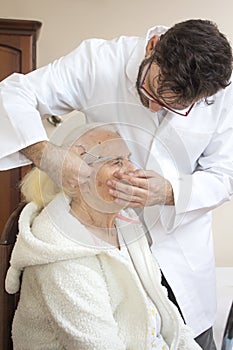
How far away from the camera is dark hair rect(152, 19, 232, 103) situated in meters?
1.07

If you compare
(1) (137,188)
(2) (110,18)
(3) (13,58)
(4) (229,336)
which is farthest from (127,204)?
(2) (110,18)

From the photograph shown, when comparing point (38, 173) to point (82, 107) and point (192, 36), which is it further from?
point (192, 36)

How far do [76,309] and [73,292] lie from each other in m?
0.03

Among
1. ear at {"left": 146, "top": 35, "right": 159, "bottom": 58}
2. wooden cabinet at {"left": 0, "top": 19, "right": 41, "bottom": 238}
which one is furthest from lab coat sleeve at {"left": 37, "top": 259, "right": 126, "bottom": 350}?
wooden cabinet at {"left": 0, "top": 19, "right": 41, "bottom": 238}

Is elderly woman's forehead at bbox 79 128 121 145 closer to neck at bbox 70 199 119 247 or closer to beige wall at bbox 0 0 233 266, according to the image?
neck at bbox 70 199 119 247

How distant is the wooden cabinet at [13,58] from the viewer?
6.99 feet

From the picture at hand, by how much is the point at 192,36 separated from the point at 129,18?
1.70m

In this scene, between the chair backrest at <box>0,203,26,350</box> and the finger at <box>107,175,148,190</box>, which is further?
the chair backrest at <box>0,203,26,350</box>

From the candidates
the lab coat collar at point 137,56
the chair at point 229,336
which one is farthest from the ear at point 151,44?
the chair at point 229,336

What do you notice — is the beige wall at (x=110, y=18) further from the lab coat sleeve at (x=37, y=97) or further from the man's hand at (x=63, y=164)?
the man's hand at (x=63, y=164)

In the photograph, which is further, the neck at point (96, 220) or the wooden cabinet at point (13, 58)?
the wooden cabinet at point (13, 58)

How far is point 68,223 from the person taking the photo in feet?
3.92

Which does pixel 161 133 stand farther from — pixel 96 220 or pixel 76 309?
pixel 76 309

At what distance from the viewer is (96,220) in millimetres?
1258
